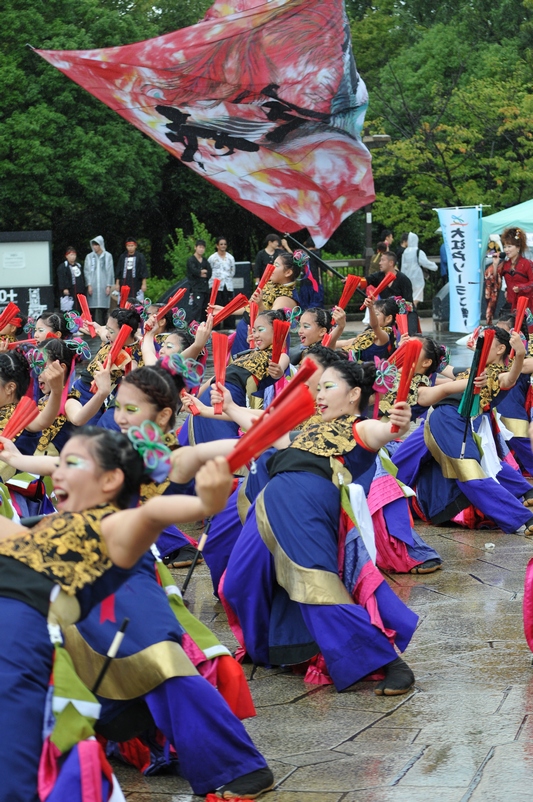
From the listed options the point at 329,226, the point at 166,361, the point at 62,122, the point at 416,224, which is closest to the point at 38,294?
the point at 62,122

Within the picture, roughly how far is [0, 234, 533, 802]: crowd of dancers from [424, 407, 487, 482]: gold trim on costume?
0.04 ft

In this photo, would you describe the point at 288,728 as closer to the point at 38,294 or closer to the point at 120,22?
the point at 38,294

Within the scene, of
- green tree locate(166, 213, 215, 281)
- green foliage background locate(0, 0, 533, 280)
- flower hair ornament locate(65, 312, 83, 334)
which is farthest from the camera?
green tree locate(166, 213, 215, 281)

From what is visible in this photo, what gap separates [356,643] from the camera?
4.31 m

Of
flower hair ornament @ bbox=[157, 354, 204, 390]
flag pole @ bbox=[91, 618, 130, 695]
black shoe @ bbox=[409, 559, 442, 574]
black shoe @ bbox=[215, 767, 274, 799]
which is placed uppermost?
flower hair ornament @ bbox=[157, 354, 204, 390]

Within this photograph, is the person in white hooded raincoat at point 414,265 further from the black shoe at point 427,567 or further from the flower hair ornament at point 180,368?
the flower hair ornament at point 180,368

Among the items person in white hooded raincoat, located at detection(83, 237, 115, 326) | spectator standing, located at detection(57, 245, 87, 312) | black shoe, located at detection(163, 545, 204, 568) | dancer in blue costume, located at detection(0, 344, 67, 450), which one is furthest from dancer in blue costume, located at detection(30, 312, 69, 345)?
person in white hooded raincoat, located at detection(83, 237, 115, 326)

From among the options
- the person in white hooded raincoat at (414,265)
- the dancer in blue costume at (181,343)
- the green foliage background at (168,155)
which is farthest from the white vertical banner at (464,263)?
the dancer in blue costume at (181,343)

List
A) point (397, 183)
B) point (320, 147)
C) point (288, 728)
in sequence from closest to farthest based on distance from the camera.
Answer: point (288, 728) < point (320, 147) < point (397, 183)

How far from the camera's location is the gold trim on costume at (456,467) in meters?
6.90

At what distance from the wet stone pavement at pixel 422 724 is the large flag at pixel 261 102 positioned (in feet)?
20.7

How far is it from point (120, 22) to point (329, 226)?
38.9ft

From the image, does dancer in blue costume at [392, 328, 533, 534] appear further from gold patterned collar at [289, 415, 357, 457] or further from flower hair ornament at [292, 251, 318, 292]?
flower hair ornament at [292, 251, 318, 292]

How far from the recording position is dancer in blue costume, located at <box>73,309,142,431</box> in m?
6.93
